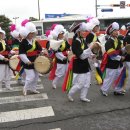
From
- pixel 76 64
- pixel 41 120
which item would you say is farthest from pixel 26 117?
pixel 76 64

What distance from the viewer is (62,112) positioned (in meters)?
6.84

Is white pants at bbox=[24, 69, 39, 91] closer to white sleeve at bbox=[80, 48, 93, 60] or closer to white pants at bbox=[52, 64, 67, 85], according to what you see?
white pants at bbox=[52, 64, 67, 85]

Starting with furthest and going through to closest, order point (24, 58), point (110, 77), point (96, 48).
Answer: point (24, 58) < point (110, 77) < point (96, 48)

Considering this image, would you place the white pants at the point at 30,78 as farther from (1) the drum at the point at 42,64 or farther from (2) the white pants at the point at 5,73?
(2) the white pants at the point at 5,73

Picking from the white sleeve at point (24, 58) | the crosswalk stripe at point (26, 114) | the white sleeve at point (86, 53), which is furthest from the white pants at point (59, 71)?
the crosswalk stripe at point (26, 114)

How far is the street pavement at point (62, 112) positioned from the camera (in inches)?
235

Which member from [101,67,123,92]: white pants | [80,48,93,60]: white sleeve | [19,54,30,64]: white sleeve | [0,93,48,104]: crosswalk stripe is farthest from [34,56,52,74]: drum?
[101,67,123,92]: white pants

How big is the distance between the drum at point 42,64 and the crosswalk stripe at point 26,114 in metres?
1.41

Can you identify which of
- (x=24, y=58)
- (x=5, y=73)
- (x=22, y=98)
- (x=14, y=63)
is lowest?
(x=22, y=98)

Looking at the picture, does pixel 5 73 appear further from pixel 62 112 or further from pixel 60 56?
pixel 62 112

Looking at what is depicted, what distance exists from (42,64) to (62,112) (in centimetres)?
189

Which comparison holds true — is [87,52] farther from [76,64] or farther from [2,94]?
[2,94]

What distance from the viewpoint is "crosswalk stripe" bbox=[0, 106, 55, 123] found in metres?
6.51

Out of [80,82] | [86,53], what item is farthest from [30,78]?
[86,53]
